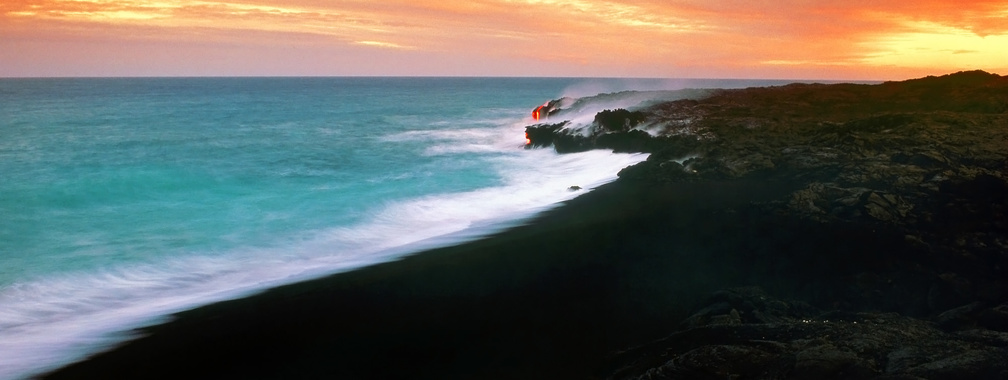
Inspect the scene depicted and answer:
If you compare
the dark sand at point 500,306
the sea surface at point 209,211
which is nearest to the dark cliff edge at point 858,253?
the dark sand at point 500,306

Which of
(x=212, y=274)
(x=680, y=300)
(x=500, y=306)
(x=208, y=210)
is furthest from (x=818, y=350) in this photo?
(x=208, y=210)

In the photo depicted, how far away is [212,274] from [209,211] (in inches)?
269

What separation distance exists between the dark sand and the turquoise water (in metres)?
1.32

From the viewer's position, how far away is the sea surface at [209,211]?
1112 centimetres

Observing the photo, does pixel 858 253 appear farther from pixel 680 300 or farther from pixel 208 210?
pixel 208 210

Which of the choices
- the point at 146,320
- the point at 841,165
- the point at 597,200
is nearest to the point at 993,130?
the point at 841,165

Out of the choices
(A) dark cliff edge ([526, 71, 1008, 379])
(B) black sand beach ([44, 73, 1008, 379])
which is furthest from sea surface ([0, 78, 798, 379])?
(A) dark cliff edge ([526, 71, 1008, 379])

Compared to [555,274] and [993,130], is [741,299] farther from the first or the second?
[993,130]

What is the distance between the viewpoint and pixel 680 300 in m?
8.76

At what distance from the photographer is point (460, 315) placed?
8.66 metres

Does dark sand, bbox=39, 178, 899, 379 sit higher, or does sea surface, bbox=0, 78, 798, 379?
sea surface, bbox=0, 78, 798, 379

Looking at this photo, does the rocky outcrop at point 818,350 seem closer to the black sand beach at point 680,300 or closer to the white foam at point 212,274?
the black sand beach at point 680,300

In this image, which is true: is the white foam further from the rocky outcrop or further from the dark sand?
the rocky outcrop

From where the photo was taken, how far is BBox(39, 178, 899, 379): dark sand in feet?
24.3
